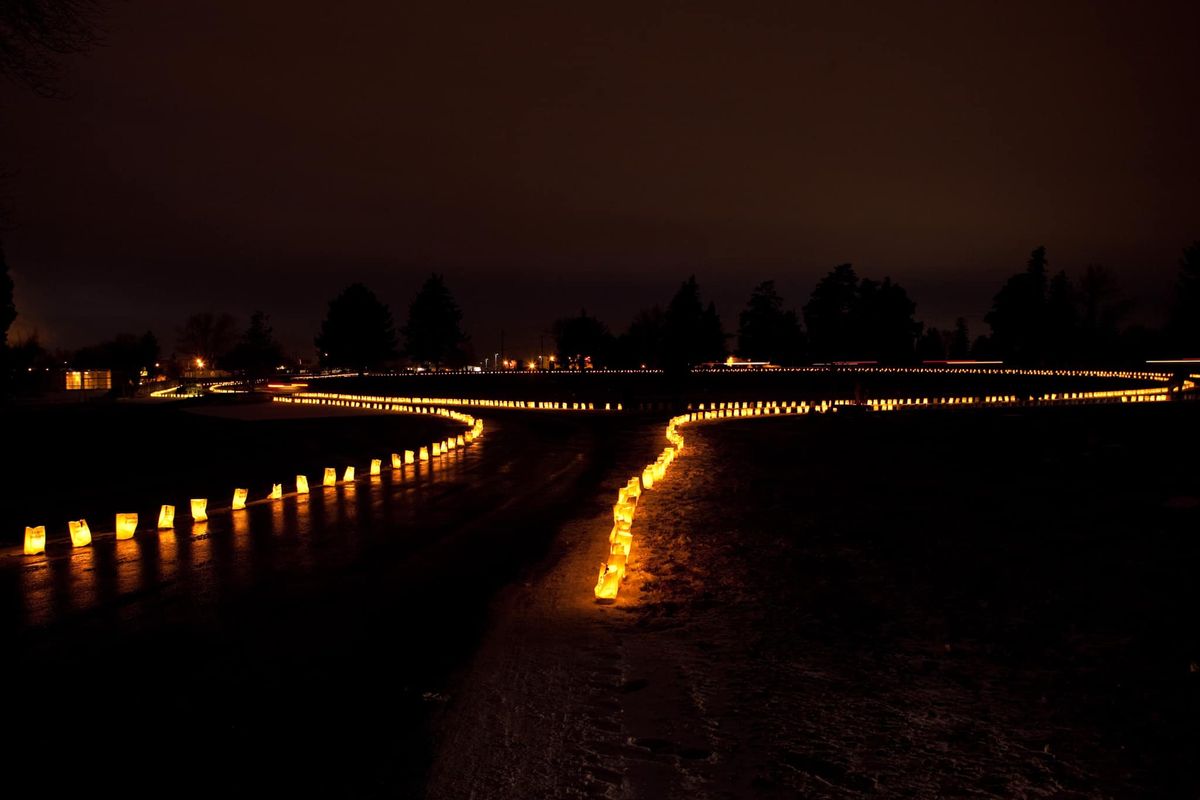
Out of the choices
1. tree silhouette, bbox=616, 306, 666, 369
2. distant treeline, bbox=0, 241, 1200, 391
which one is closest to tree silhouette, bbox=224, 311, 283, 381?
distant treeline, bbox=0, 241, 1200, 391

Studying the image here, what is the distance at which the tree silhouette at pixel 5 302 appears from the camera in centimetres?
4110

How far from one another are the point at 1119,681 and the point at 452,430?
2300cm

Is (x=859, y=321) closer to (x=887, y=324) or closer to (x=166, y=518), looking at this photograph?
(x=887, y=324)

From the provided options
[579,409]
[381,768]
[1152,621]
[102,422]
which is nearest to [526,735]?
[381,768]

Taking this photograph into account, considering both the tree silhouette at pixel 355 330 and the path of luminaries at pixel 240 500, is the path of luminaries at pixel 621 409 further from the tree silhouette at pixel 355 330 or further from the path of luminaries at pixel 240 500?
the tree silhouette at pixel 355 330

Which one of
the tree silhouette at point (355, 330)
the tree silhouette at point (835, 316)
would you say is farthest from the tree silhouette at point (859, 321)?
the tree silhouette at point (355, 330)

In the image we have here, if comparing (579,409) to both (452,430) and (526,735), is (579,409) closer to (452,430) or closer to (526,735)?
(452,430)

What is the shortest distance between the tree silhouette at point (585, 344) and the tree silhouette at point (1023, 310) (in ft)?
150

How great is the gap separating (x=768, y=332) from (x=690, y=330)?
34.2ft

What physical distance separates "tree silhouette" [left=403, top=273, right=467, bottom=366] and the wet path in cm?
9602

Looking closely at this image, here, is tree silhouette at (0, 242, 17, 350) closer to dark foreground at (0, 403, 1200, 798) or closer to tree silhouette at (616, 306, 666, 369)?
dark foreground at (0, 403, 1200, 798)

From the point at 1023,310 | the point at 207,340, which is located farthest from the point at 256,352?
the point at 1023,310

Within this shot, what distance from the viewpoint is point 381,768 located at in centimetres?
445

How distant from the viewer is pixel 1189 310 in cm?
7119
